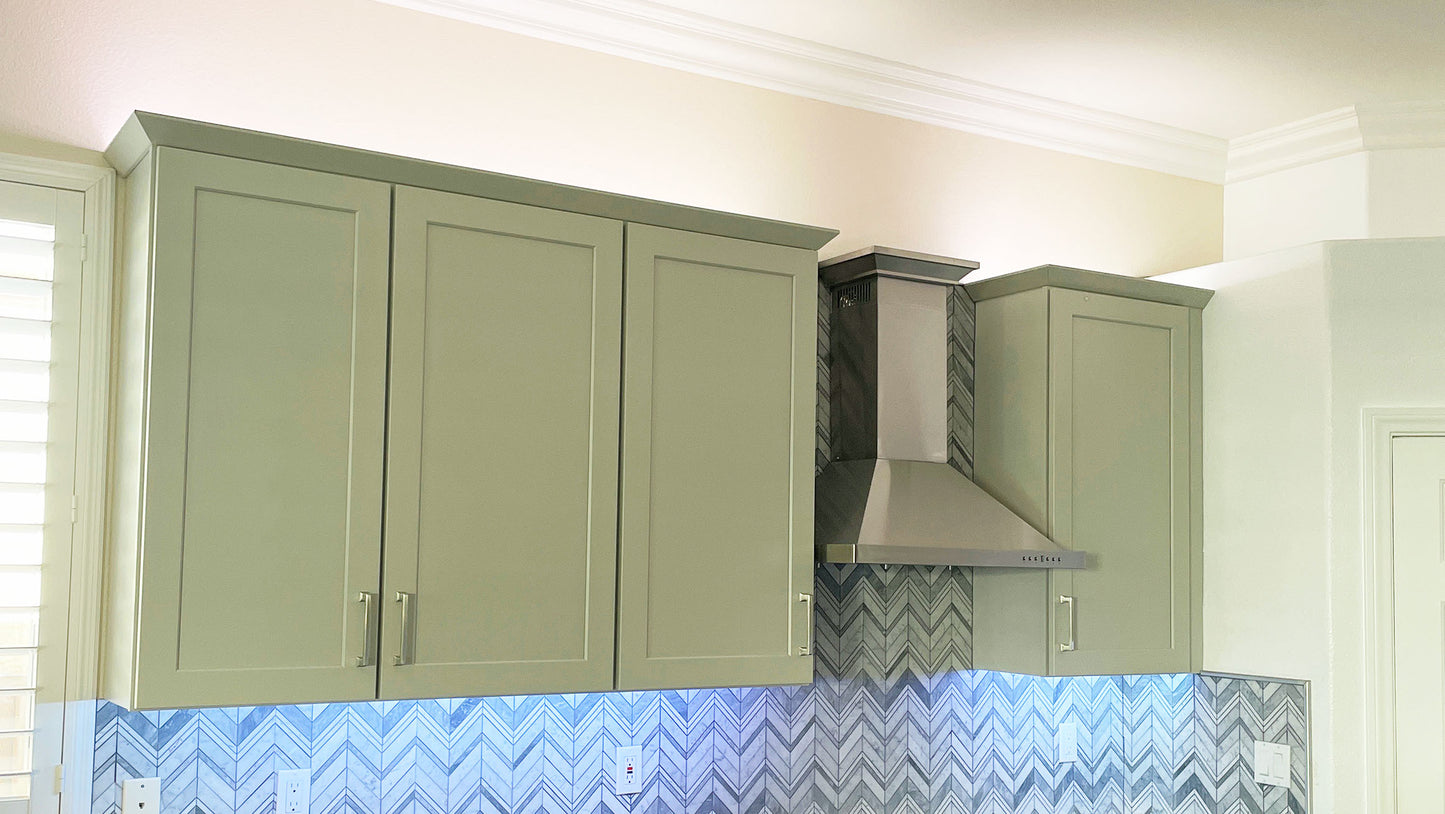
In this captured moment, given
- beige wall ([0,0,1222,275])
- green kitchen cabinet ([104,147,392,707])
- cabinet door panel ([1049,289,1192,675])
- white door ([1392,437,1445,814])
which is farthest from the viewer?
cabinet door panel ([1049,289,1192,675])

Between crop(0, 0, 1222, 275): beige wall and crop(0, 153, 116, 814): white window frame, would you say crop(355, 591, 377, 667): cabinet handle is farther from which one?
crop(0, 0, 1222, 275): beige wall

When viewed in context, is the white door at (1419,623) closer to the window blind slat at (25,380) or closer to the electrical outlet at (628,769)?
the electrical outlet at (628,769)

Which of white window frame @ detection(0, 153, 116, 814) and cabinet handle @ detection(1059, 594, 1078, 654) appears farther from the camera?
cabinet handle @ detection(1059, 594, 1078, 654)

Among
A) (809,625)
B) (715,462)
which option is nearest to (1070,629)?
→ (809,625)

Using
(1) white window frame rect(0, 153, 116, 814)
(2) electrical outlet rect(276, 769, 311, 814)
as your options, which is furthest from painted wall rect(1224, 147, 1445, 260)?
(1) white window frame rect(0, 153, 116, 814)

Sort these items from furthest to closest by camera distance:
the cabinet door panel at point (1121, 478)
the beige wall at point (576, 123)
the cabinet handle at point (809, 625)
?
the cabinet door panel at point (1121, 478)
the cabinet handle at point (809, 625)
the beige wall at point (576, 123)

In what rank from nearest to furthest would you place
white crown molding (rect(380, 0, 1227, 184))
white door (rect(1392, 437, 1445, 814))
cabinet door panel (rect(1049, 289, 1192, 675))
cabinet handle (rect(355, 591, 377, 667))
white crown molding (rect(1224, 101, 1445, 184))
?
cabinet handle (rect(355, 591, 377, 667)) → white crown molding (rect(380, 0, 1227, 184)) → white door (rect(1392, 437, 1445, 814)) → cabinet door panel (rect(1049, 289, 1192, 675)) → white crown molding (rect(1224, 101, 1445, 184))

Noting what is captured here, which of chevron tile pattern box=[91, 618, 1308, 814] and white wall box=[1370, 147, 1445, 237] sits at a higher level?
white wall box=[1370, 147, 1445, 237]

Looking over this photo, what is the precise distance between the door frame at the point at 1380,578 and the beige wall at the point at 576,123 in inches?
35.4

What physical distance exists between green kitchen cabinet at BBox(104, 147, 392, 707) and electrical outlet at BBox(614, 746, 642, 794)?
76 centimetres

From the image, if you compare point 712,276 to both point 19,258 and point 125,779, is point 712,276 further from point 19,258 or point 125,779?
point 125,779

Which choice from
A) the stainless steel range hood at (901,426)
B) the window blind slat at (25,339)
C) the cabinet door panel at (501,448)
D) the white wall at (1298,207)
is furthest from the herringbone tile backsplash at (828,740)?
the white wall at (1298,207)

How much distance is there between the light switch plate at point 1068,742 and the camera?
3408 mm

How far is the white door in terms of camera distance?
3.03 metres
